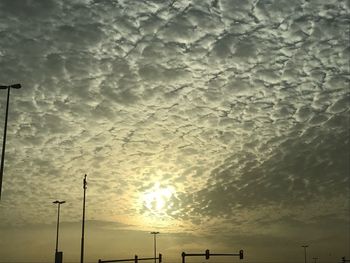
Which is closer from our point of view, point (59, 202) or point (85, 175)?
point (85, 175)

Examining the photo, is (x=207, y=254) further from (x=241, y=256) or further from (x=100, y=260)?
(x=100, y=260)

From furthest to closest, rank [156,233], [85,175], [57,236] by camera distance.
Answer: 1. [156,233]
2. [57,236]
3. [85,175]

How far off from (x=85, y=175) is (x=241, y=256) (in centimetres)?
2031

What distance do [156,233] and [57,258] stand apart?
7938 cm

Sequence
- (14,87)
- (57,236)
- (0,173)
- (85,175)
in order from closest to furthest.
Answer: (0,173) < (14,87) < (85,175) < (57,236)

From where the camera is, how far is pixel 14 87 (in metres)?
34.8

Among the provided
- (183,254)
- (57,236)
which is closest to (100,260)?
(183,254)

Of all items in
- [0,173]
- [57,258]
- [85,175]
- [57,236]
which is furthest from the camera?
[57,236]

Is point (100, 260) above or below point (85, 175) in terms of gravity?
below

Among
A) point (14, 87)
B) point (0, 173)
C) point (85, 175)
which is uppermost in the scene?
point (14, 87)

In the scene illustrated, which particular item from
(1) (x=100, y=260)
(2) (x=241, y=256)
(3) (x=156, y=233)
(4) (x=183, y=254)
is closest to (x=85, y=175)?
(1) (x=100, y=260)

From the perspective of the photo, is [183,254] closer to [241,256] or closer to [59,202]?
[241,256]

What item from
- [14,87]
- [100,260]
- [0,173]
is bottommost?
→ [100,260]

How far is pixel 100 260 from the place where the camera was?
45.7 m
